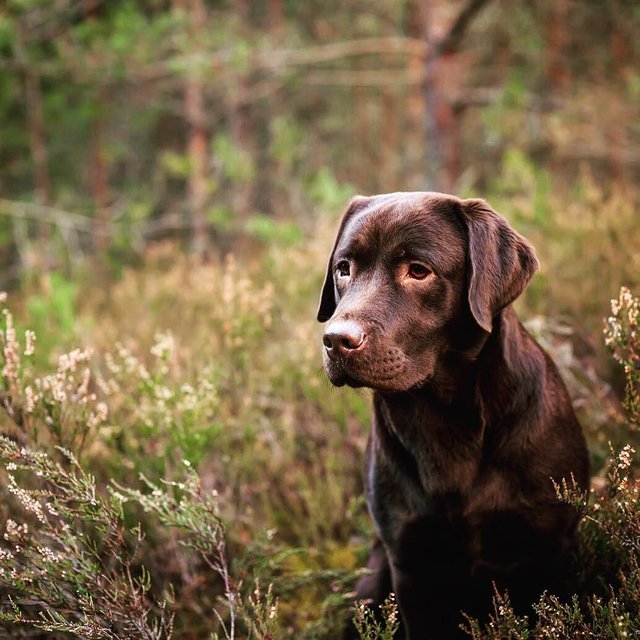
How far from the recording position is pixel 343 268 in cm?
247

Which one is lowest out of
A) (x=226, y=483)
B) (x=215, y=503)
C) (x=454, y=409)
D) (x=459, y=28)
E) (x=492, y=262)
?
(x=226, y=483)

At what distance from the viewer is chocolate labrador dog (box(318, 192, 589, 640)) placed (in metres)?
2.10

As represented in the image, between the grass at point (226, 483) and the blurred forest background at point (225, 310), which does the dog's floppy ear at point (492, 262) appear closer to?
the grass at point (226, 483)

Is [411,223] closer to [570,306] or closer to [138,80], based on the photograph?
[570,306]

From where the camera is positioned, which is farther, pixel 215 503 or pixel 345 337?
pixel 215 503

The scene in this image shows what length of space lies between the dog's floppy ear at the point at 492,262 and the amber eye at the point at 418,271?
14 centimetres

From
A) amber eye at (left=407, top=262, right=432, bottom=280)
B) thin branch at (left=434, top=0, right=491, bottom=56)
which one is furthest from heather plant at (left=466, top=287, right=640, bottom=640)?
thin branch at (left=434, top=0, right=491, bottom=56)

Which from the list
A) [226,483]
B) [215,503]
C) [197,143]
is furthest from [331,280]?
[197,143]

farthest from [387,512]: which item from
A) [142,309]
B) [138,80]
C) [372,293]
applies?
[138,80]

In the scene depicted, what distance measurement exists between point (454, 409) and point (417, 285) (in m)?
0.43

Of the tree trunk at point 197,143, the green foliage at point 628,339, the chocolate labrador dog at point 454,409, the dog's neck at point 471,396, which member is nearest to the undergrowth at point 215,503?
the green foliage at point 628,339

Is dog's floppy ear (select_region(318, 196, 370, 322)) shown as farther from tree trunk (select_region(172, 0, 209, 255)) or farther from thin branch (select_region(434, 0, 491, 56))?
tree trunk (select_region(172, 0, 209, 255))

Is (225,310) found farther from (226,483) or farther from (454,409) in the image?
(454,409)

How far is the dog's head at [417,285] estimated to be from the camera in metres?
2.04
